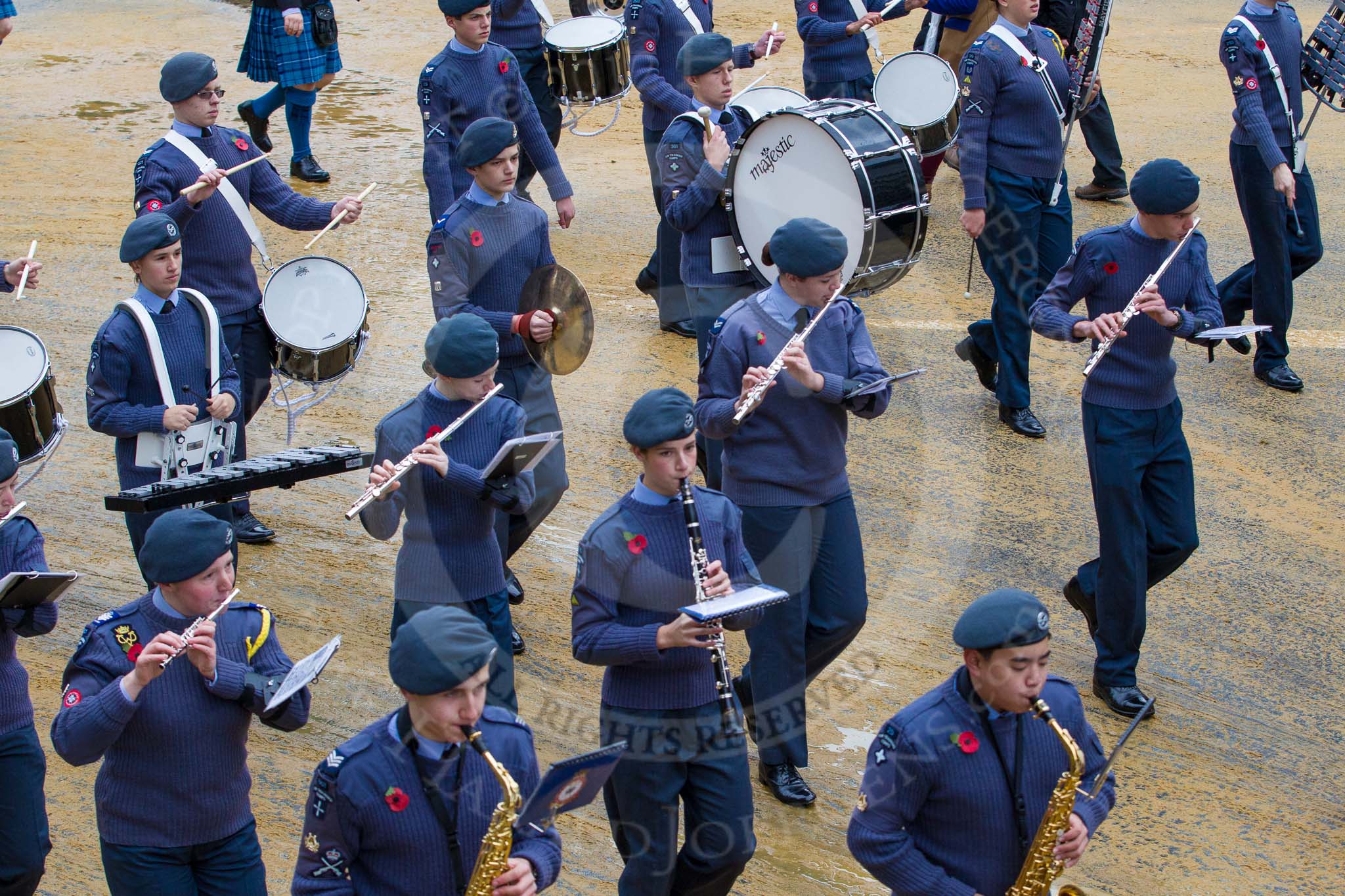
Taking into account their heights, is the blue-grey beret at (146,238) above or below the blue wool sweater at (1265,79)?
above

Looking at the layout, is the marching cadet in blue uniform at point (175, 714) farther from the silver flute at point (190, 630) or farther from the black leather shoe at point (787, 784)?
the black leather shoe at point (787, 784)

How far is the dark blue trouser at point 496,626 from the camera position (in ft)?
17.7

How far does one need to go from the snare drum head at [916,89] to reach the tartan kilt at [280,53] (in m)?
4.25

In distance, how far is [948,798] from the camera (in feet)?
12.0

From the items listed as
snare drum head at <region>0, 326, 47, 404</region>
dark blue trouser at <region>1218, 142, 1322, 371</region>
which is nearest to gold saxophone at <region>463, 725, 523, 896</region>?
snare drum head at <region>0, 326, 47, 404</region>

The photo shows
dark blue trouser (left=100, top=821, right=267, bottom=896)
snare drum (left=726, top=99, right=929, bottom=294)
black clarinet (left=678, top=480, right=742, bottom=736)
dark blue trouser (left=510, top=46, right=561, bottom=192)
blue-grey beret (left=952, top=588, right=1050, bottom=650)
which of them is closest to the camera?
blue-grey beret (left=952, top=588, right=1050, bottom=650)

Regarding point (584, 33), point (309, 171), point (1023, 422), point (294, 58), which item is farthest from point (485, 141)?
point (309, 171)

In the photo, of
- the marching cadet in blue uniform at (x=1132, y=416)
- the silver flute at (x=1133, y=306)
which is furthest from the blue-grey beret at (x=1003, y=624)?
the marching cadet in blue uniform at (x=1132, y=416)

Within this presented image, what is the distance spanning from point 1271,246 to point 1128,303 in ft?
9.14

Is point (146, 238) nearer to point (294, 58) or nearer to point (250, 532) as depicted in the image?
point (250, 532)

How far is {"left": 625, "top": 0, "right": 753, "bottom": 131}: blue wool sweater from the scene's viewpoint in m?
8.62

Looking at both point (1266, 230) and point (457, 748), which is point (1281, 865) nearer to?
point (457, 748)

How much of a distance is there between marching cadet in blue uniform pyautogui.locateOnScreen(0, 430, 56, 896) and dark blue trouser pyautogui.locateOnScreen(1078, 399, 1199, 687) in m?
3.92

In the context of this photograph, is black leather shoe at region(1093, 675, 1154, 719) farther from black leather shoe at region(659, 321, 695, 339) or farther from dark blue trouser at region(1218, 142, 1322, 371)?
black leather shoe at region(659, 321, 695, 339)
